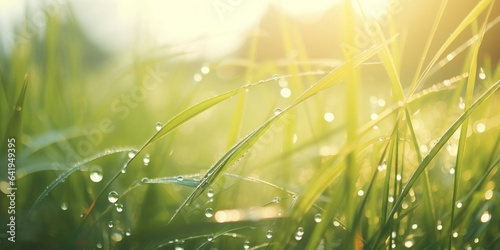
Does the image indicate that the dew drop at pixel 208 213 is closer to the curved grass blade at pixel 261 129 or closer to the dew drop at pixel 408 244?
the curved grass blade at pixel 261 129

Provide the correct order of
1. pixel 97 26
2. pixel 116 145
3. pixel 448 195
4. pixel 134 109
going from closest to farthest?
pixel 448 195 < pixel 116 145 < pixel 134 109 < pixel 97 26

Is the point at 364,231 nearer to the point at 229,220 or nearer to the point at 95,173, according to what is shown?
the point at 229,220

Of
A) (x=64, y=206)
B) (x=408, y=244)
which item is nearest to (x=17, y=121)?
(x=64, y=206)

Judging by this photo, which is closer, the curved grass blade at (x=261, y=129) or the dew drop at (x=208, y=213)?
the curved grass blade at (x=261, y=129)

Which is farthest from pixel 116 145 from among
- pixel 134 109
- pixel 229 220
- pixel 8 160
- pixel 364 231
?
pixel 364 231

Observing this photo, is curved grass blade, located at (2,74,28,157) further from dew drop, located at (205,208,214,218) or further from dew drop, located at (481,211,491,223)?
dew drop, located at (481,211,491,223)

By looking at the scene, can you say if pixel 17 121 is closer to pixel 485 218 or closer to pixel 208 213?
pixel 208 213

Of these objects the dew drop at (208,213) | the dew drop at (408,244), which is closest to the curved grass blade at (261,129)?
the dew drop at (208,213)

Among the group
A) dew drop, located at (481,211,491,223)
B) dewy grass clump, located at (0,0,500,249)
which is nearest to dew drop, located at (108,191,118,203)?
dewy grass clump, located at (0,0,500,249)
